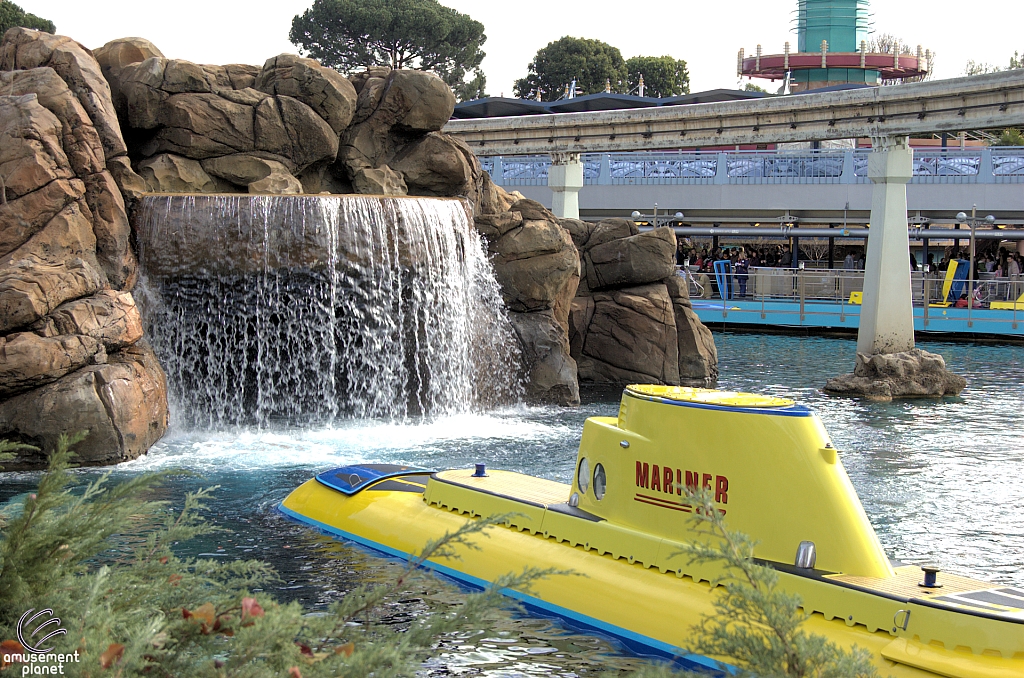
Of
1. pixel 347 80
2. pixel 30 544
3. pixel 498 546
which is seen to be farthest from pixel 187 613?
pixel 347 80

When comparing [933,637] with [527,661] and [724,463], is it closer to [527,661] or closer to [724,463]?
[724,463]

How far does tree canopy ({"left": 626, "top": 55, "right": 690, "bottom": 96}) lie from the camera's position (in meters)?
94.9

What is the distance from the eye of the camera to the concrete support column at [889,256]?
83.7ft

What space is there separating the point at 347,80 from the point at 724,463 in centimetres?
1663

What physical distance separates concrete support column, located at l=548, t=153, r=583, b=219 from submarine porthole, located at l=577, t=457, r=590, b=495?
871 inches

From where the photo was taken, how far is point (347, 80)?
23.2 meters

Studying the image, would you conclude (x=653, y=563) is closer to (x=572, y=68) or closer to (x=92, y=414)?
(x=92, y=414)

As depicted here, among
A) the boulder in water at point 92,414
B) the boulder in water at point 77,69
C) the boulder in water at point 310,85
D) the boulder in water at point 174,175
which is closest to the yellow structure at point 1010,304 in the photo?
the boulder in water at point 310,85

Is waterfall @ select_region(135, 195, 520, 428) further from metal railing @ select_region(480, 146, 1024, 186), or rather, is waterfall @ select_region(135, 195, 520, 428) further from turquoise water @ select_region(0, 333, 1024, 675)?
metal railing @ select_region(480, 146, 1024, 186)

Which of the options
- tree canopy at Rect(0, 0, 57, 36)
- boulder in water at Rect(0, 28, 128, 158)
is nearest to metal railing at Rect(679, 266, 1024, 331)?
boulder in water at Rect(0, 28, 128, 158)

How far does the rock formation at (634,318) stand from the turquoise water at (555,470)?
1307 mm

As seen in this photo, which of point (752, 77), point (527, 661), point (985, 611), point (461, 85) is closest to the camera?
point (985, 611)

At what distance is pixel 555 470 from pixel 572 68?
76096mm

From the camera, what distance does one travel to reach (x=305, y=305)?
62.7ft
